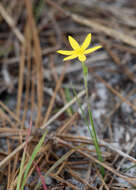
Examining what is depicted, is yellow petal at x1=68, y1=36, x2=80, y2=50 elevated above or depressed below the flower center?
above

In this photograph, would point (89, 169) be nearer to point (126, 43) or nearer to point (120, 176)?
point (120, 176)

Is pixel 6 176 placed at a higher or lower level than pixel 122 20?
lower

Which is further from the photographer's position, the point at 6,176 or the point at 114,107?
the point at 114,107

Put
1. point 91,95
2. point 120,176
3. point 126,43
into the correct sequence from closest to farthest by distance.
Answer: point 120,176, point 91,95, point 126,43

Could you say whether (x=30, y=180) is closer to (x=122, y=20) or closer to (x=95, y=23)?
(x=95, y=23)

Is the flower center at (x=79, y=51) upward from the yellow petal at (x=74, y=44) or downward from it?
downward

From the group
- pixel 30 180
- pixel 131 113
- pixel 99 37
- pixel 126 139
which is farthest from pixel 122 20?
pixel 30 180

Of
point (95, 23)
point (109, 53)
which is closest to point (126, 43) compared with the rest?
point (109, 53)

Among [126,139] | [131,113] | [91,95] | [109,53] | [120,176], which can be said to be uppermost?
[109,53]

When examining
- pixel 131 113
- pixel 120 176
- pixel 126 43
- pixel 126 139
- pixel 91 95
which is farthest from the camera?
pixel 126 43
